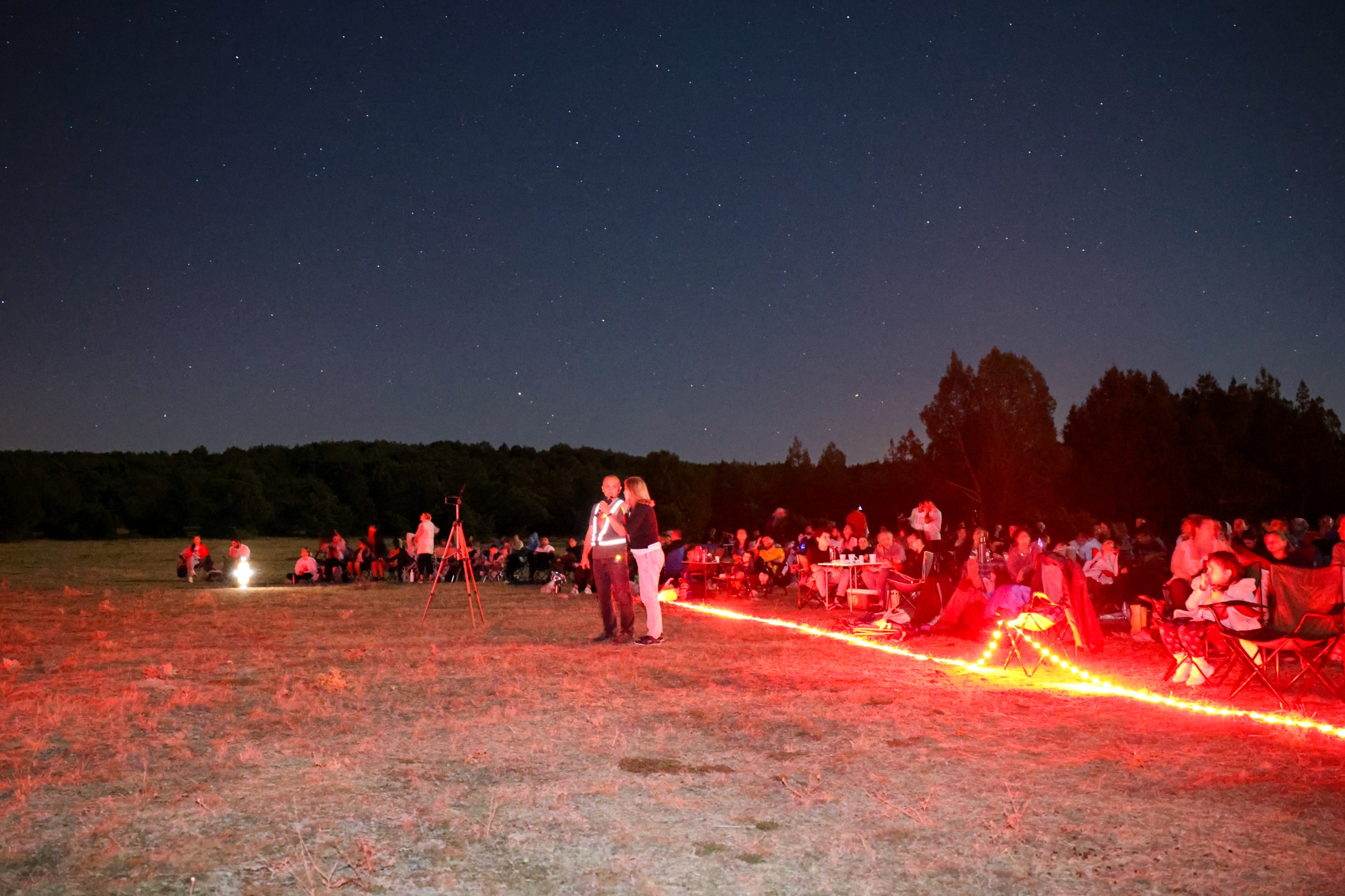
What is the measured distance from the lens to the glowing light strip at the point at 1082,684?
629 cm

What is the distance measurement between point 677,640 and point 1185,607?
4.84 metres

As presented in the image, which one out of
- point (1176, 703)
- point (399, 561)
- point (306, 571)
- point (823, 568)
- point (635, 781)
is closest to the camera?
point (635, 781)

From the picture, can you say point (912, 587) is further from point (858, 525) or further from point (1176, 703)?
point (858, 525)

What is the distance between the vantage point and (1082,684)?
788 centimetres

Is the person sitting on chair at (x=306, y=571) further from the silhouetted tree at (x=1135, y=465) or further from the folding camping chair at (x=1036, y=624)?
the silhouetted tree at (x=1135, y=465)

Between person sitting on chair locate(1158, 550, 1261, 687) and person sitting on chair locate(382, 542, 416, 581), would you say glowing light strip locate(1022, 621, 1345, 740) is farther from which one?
person sitting on chair locate(382, 542, 416, 581)

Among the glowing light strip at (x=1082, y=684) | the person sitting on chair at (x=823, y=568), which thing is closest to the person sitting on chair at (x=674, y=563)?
the person sitting on chair at (x=823, y=568)

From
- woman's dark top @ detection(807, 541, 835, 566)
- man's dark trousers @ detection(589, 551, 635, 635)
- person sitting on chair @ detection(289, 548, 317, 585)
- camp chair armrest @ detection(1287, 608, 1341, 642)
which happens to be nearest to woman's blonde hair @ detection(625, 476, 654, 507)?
man's dark trousers @ detection(589, 551, 635, 635)

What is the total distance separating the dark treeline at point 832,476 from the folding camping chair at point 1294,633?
29394 millimetres

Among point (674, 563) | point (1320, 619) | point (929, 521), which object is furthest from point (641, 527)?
point (929, 521)

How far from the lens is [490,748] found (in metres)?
5.54

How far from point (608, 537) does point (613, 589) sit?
2.04 feet

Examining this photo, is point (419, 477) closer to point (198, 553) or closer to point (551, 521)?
point (551, 521)

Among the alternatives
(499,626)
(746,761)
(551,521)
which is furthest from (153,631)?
(551,521)
